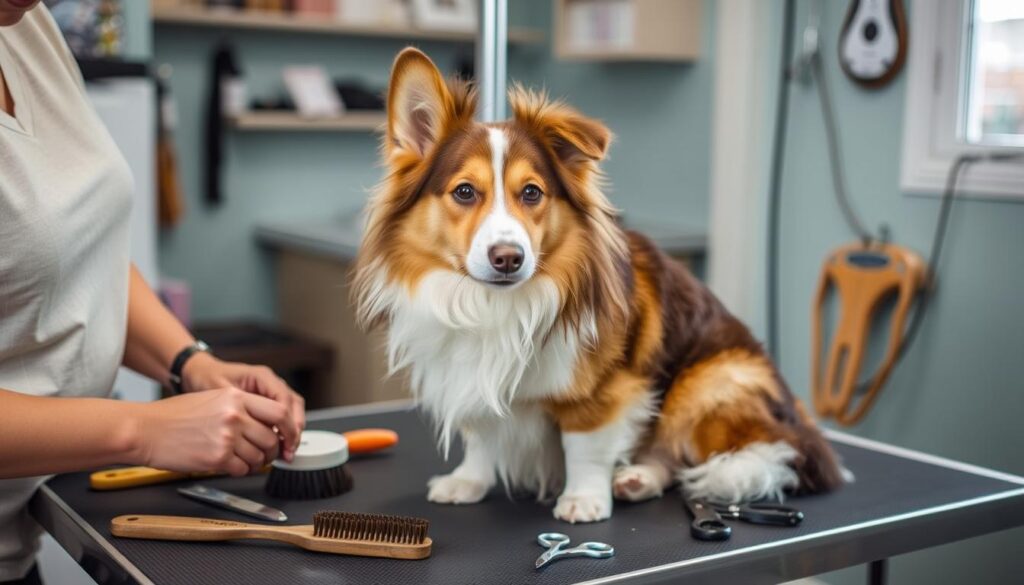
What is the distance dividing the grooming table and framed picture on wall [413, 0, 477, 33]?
2711 millimetres

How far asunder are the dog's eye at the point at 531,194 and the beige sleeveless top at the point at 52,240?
0.49 m

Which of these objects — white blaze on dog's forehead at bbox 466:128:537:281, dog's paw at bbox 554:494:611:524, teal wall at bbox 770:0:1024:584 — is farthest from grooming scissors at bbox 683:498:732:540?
teal wall at bbox 770:0:1024:584

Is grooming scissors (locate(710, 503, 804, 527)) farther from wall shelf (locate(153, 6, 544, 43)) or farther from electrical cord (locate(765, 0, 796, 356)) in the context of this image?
wall shelf (locate(153, 6, 544, 43))

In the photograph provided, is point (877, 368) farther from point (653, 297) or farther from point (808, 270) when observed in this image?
point (653, 297)

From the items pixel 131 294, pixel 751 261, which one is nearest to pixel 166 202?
pixel 751 261

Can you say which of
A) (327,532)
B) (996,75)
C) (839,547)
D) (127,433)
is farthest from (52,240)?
(996,75)

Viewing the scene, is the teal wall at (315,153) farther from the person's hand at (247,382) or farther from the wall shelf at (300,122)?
the person's hand at (247,382)

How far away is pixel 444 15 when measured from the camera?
13.1 ft

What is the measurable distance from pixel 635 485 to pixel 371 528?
354 mm

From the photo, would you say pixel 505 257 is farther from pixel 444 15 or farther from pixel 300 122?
pixel 444 15

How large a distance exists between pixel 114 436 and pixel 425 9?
3060 millimetres

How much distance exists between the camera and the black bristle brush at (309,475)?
129 cm

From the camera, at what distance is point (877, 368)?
2.70 meters

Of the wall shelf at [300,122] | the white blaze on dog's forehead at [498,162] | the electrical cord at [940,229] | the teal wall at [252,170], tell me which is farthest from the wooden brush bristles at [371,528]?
the teal wall at [252,170]
